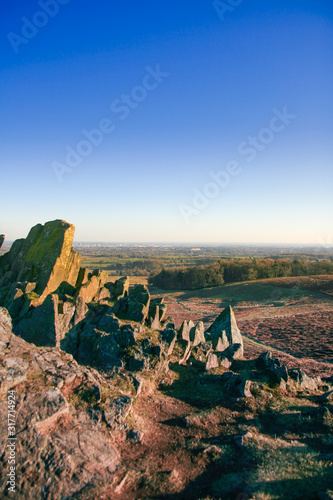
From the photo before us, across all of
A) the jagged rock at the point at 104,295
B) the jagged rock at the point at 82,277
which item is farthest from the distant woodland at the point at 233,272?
the jagged rock at the point at 82,277

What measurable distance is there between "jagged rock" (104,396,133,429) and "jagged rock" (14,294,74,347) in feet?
14.0

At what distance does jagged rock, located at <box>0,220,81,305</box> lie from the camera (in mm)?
13750

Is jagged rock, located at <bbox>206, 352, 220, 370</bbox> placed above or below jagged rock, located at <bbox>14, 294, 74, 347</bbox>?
below

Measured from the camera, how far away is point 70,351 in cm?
1144

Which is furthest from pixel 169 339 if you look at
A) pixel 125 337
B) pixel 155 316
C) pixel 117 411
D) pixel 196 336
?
pixel 117 411

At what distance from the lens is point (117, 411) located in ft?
25.1

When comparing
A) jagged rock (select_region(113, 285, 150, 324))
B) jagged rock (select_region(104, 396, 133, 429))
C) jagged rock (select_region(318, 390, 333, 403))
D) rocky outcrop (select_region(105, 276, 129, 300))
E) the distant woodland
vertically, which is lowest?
the distant woodland

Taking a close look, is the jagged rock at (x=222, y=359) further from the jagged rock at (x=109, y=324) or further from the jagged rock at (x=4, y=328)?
the jagged rock at (x=4, y=328)

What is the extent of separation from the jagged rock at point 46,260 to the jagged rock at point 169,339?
610 cm

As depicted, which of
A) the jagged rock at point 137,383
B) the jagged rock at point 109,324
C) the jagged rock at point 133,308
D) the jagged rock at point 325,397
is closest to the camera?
the jagged rock at point 137,383

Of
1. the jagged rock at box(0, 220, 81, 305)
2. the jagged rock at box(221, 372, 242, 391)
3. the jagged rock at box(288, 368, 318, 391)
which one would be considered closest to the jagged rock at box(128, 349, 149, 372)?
the jagged rock at box(221, 372, 242, 391)

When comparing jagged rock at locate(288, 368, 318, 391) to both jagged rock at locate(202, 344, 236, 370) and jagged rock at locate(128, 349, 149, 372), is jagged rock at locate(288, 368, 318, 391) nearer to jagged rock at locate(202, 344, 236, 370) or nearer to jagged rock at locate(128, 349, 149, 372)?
jagged rock at locate(202, 344, 236, 370)

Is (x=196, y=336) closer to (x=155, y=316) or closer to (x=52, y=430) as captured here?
(x=155, y=316)

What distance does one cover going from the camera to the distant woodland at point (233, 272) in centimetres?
7812
